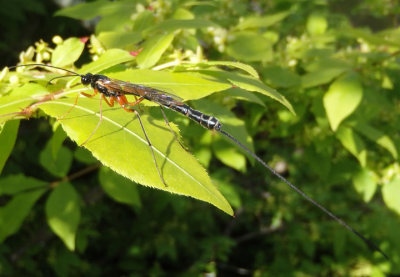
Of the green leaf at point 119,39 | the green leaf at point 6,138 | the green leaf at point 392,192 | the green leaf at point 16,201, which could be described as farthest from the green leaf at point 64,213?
the green leaf at point 392,192

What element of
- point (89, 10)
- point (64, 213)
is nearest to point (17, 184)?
point (64, 213)

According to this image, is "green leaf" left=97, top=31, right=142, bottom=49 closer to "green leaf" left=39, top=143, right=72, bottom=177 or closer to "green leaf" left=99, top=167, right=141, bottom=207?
"green leaf" left=99, top=167, right=141, bottom=207

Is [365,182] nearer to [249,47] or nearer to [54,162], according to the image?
[249,47]

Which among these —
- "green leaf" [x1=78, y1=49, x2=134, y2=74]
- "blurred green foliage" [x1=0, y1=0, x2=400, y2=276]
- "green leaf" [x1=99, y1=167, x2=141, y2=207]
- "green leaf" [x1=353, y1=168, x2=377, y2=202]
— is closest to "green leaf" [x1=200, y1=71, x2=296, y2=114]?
"blurred green foliage" [x1=0, y1=0, x2=400, y2=276]

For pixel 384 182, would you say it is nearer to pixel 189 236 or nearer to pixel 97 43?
pixel 97 43

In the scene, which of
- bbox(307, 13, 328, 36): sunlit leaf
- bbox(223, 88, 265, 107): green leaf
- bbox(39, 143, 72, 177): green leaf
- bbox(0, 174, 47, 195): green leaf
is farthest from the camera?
bbox(307, 13, 328, 36): sunlit leaf

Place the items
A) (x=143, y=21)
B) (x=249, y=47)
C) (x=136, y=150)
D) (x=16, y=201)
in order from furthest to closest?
(x=16, y=201) → (x=249, y=47) → (x=143, y=21) → (x=136, y=150)

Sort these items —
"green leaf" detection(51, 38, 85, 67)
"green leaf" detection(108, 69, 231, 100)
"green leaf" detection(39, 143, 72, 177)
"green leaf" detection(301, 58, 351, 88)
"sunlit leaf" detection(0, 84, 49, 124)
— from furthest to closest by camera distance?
"green leaf" detection(39, 143, 72, 177) → "green leaf" detection(301, 58, 351, 88) → "green leaf" detection(51, 38, 85, 67) → "green leaf" detection(108, 69, 231, 100) → "sunlit leaf" detection(0, 84, 49, 124)
